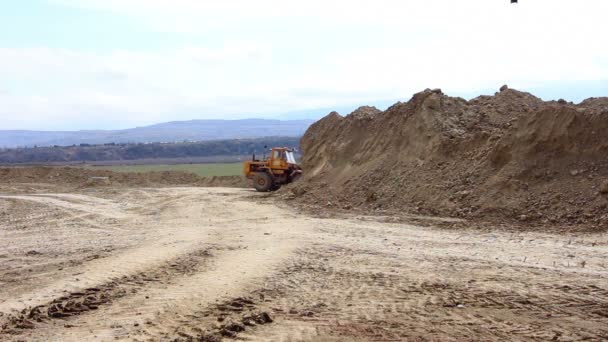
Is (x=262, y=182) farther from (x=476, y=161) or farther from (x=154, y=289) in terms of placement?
(x=154, y=289)

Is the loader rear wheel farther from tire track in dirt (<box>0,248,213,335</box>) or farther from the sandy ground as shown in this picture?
tire track in dirt (<box>0,248,213,335</box>)

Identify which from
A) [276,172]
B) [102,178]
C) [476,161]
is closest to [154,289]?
[476,161]

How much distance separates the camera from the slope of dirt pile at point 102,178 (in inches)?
1268

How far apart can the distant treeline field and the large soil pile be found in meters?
60.7

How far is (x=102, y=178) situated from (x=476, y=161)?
21981 mm

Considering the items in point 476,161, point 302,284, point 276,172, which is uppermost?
point 476,161

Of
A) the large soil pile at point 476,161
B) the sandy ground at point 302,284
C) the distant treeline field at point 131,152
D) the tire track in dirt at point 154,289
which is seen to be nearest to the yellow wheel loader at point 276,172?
the large soil pile at point 476,161

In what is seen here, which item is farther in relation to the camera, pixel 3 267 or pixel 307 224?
pixel 307 224

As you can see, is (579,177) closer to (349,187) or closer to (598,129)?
(598,129)

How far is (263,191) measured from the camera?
2527 centimetres

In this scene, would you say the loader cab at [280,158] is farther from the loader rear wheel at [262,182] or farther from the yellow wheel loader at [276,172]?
the loader rear wheel at [262,182]

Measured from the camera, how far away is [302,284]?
863cm

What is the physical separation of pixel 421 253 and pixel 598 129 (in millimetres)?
7122

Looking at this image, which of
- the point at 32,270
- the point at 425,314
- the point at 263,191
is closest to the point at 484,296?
the point at 425,314
